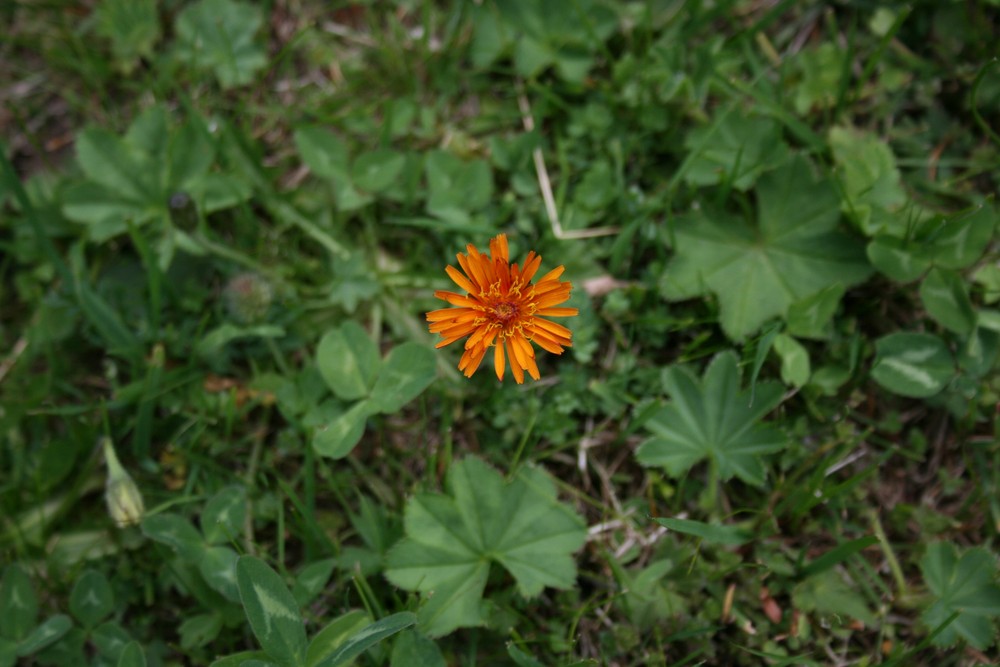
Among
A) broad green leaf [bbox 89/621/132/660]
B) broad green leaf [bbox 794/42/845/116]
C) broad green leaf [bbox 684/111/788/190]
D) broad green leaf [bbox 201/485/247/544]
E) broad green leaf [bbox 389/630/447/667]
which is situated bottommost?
broad green leaf [bbox 89/621/132/660]

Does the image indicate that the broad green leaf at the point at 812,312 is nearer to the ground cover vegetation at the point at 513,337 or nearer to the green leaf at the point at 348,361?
the ground cover vegetation at the point at 513,337

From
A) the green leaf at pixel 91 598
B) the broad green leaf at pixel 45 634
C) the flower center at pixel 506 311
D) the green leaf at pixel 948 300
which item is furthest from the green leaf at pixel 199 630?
the green leaf at pixel 948 300

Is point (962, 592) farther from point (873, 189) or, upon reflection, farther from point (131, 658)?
point (131, 658)

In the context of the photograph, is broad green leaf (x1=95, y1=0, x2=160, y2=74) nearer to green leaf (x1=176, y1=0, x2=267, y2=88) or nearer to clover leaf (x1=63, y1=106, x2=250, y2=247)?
green leaf (x1=176, y1=0, x2=267, y2=88)

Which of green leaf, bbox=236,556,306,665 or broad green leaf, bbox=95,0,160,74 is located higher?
broad green leaf, bbox=95,0,160,74

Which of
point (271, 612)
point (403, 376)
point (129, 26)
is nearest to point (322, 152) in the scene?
point (403, 376)

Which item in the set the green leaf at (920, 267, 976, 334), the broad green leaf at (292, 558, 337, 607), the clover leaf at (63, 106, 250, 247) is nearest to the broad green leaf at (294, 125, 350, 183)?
the clover leaf at (63, 106, 250, 247)
